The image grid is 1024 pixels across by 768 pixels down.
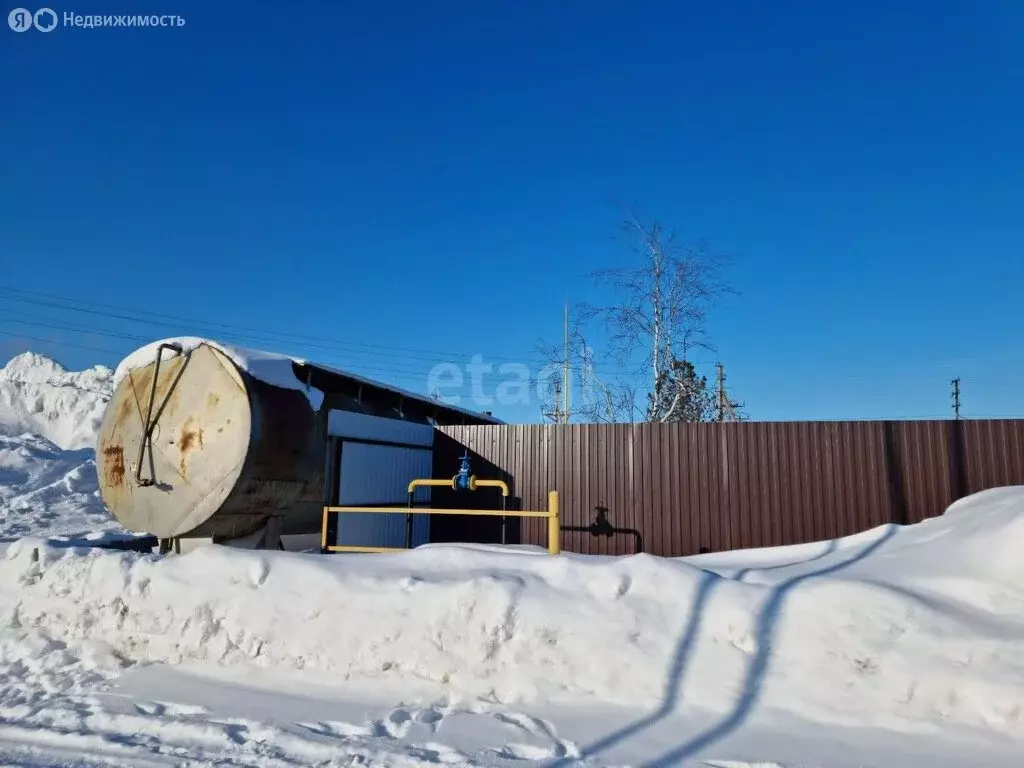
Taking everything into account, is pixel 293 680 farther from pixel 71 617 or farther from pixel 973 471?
pixel 973 471

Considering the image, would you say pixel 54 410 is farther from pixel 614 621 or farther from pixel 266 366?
pixel 614 621

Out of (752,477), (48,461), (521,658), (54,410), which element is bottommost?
(521,658)

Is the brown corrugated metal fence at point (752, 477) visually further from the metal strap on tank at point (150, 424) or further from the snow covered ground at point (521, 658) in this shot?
the metal strap on tank at point (150, 424)

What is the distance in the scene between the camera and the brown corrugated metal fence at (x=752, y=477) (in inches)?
332

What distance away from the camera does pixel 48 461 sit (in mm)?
26609

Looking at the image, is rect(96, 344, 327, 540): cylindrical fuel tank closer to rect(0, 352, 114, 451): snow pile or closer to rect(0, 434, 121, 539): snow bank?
rect(0, 434, 121, 539): snow bank

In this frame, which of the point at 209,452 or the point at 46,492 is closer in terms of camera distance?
the point at 209,452

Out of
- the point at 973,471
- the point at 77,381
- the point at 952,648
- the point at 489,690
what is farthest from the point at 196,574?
the point at 77,381

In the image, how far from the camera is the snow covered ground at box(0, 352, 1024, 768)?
4.02 m

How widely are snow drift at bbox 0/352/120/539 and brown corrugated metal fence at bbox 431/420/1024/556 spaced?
15.0m

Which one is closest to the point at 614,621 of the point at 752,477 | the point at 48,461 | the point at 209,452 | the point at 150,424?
the point at 752,477

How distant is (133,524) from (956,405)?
48821mm

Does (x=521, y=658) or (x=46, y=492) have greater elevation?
(x=46, y=492)

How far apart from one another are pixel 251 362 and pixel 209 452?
125 cm
